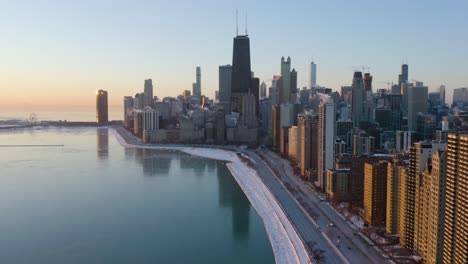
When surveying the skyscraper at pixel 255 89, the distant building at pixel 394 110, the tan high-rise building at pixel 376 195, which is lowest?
the tan high-rise building at pixel 376 195

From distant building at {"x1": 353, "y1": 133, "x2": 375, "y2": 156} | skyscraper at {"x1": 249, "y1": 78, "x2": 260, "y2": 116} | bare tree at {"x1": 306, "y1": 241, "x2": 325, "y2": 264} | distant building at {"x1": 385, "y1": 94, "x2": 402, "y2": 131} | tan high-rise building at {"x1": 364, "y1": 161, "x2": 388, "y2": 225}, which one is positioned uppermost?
skyscraper at {"x1": 249, "y1": 78, "x2": 260, "y2": 116}

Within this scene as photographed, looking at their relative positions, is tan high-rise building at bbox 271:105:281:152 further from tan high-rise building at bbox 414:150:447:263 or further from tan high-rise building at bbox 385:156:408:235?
tan high-rise building at bbox 414:150:447:263

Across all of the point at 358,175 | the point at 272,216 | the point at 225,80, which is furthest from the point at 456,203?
the point at 225,80

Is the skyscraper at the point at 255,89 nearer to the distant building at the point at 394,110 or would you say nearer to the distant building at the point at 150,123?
the distant building at the point at 150,123

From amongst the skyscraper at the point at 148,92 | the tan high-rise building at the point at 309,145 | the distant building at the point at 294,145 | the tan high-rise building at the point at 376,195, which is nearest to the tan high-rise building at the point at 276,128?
the distant building at the point at 294,145

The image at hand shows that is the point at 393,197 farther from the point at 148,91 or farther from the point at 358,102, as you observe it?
the point at 148,91

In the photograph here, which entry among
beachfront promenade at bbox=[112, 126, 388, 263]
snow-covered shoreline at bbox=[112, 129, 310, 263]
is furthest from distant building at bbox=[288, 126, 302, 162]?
beachfront promenade at bbox=[112, 126, 388, 263]

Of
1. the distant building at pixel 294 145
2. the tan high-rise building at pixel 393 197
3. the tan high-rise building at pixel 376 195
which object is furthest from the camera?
the distant building at pixel 294 145
